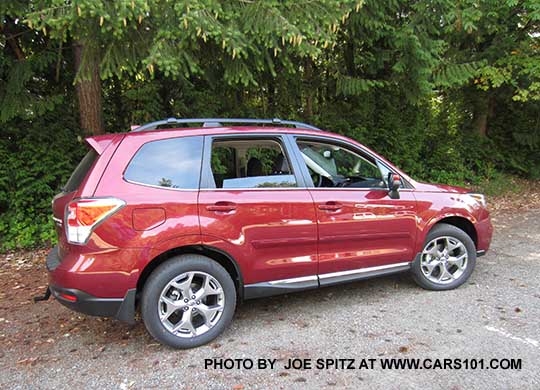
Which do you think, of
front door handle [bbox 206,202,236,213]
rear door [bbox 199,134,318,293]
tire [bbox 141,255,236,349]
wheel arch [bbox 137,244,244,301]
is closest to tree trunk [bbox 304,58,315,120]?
rear door [bbox 199,134,318,293]

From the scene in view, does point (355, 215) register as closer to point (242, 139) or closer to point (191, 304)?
point (242, 139)

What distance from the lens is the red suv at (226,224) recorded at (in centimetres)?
299

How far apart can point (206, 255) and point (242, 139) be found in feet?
3.62

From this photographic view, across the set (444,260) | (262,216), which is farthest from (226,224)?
(444,260)

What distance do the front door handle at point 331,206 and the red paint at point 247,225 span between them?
0.01 meters

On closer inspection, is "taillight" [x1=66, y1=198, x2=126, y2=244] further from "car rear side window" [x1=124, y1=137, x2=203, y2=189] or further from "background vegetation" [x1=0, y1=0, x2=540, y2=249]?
"background vegetation" [x1=0, y1=0, x2=540, y2=249]

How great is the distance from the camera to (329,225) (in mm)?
3689

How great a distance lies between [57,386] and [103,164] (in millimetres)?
1635

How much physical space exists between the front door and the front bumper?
1.70 meters

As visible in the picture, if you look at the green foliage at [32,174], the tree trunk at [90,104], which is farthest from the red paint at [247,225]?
the tree trunk at [90,104]

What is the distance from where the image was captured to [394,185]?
12.8ft

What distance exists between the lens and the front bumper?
116 inches

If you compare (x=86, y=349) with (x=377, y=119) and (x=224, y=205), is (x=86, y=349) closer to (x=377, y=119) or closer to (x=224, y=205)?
(x=224, y=205)

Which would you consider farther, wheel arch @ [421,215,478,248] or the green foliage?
the green foliage
